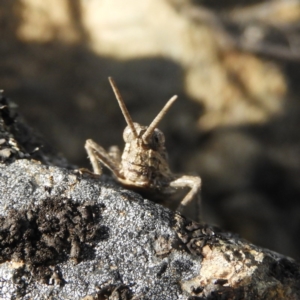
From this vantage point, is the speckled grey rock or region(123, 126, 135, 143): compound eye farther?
region(123, 126, 135, 143): compound eye

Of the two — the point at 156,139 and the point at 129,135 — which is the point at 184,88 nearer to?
the point at 156,139

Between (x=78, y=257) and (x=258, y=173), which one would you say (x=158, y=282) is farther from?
(x=258, y=173)

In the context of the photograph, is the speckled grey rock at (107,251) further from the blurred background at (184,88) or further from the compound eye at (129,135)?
the blurred background at (184,88)

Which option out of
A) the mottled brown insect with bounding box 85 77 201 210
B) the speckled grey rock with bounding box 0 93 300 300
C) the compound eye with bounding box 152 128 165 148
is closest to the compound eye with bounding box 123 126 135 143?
the mottled brown insect with bounding box 85 77 201 210

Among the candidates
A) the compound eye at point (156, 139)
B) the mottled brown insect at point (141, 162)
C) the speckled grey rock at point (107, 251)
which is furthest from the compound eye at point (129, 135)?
the speckled grey rock at point (107, 251)

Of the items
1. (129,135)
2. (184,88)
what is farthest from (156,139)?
(184,88)

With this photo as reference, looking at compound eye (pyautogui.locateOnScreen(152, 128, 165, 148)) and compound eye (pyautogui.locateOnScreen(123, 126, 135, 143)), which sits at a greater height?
compound eye (pyautogui.locateOnScreen(123, 126, 135, 143))

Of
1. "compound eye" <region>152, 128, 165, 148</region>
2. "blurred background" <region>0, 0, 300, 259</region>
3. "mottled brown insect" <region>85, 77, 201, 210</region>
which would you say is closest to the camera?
"mottled brown insect" <region>85, 77, 201, 210</region>

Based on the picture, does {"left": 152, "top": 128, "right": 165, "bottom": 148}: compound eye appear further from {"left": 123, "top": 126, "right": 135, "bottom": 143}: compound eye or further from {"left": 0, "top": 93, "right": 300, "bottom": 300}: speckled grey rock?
{"left": 0, "top": 93, "right": 300, "bottom": 300}: speckled grey rock

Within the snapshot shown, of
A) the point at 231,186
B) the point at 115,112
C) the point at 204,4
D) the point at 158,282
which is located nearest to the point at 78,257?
the point at 158,282
